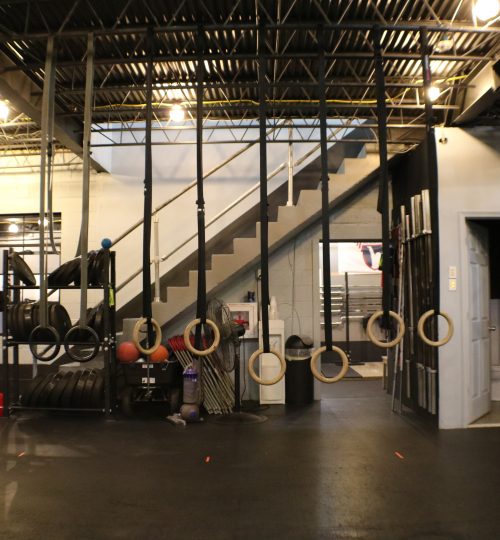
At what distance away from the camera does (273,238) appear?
20.2 ft

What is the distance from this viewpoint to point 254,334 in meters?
6.38

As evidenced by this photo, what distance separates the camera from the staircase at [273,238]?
598cm

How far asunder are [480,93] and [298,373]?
13.6 feet

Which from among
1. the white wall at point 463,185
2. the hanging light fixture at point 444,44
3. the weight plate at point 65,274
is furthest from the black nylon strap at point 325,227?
the weight plate at point 65,274

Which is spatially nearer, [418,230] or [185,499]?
[185,499]

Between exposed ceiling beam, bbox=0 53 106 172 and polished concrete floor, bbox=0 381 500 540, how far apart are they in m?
3.82

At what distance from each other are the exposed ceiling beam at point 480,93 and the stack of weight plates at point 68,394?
5584 mm

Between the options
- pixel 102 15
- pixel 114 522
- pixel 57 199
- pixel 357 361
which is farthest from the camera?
pixel 357 361

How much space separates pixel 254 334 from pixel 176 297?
1.31 metres

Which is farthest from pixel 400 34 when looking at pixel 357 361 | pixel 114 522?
pixel 357 361

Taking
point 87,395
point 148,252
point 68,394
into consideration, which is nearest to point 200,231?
point 148,252

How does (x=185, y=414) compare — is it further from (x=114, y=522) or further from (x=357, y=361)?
(x=357, y=361)

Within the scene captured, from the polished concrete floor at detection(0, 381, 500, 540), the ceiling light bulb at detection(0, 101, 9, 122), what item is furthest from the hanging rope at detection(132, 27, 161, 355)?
the ceiling light bulb at detection(0, 101, 9, 122)

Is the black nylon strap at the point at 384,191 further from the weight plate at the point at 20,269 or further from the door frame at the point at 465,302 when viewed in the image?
the weight plate at the point at 20,269
